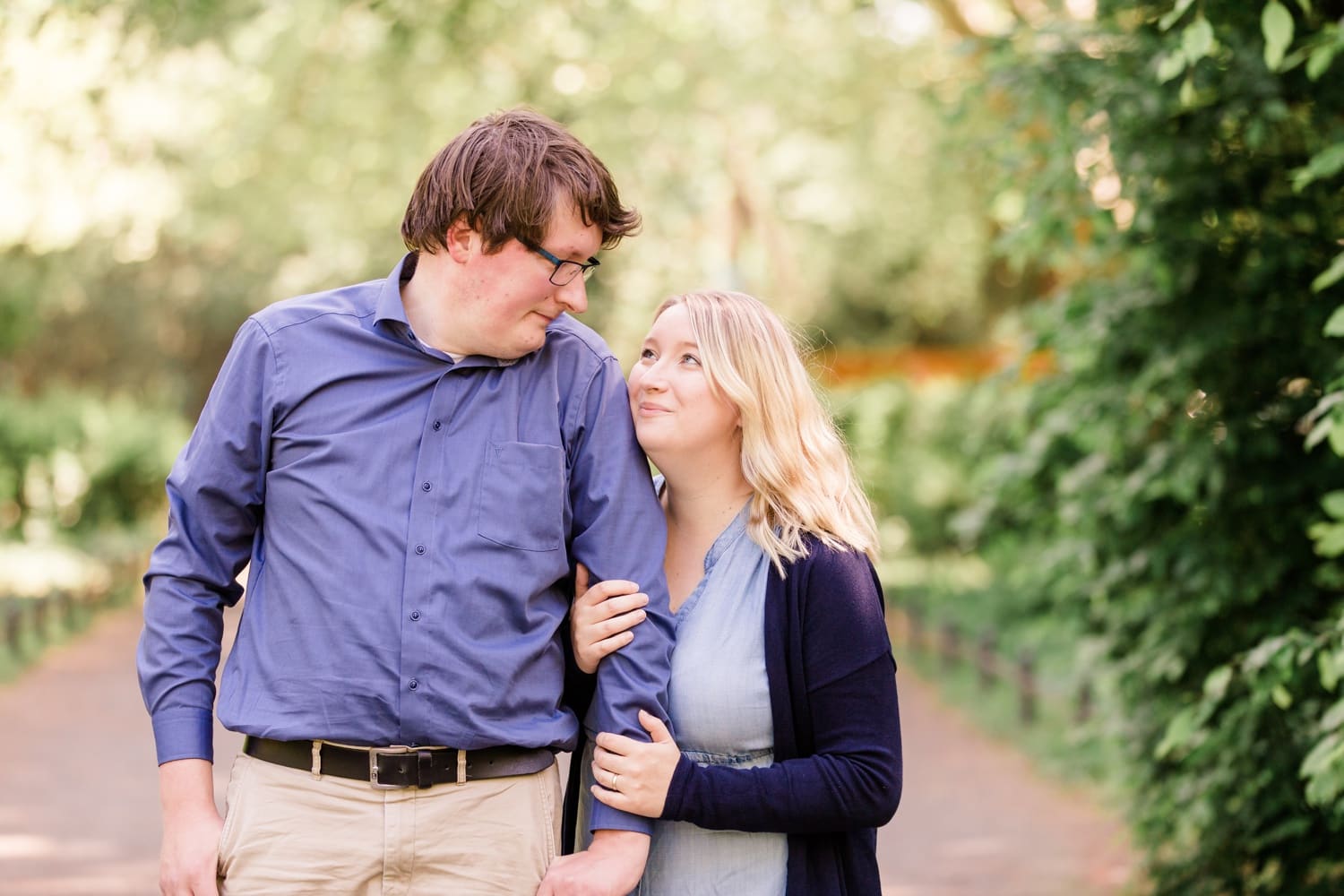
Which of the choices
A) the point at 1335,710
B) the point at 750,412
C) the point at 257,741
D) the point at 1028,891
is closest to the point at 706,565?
the point at 750,412

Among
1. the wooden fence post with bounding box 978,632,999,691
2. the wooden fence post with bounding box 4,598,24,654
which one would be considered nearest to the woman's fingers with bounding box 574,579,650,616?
the wooden fence post with bounding box 978,632,999,691

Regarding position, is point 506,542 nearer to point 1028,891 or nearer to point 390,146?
point 1028,891

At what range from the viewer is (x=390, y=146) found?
15.2 meters

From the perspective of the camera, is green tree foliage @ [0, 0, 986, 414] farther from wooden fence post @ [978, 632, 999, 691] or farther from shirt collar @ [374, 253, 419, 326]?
wooden fence post @ [978, 632, 999, 691]

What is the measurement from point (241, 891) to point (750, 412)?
1.34 meters

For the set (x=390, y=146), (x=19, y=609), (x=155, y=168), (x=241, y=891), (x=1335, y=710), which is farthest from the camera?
(x=155, y=168)

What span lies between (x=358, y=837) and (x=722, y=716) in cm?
73

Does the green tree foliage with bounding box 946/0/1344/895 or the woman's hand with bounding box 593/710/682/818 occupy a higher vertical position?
the green tree foliage with bounding box 946/0/1344/895

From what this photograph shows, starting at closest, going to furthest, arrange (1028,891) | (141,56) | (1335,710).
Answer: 1. (1335,710)
2. (1028,891)
3. (141,56)

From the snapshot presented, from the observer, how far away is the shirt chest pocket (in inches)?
112

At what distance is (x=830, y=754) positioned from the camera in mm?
2920

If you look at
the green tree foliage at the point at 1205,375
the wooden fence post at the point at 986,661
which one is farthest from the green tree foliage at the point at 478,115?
the wooden fence post at the point at 986,661

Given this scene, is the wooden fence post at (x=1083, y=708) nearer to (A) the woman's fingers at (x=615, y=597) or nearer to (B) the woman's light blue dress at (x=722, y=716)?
(B) the woman's light blue dress at (x=722, y=716)

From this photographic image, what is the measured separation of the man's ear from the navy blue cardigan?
0.88 meters
